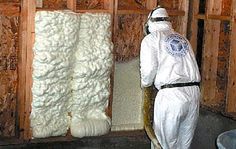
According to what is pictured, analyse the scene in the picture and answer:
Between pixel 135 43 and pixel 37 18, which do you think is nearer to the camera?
pixel 37 18

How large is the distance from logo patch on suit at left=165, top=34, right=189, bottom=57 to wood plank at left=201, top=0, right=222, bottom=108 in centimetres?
135

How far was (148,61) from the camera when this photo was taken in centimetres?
320

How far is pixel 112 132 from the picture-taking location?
438 centimetres

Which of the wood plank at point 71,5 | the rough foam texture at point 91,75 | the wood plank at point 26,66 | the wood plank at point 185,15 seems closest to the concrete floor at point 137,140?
the rough foam texture at point 91,75

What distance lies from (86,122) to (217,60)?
160cm

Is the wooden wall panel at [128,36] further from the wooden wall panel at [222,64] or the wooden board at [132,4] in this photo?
the wooden wall panel at [222,64]

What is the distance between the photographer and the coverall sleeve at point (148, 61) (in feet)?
10.5

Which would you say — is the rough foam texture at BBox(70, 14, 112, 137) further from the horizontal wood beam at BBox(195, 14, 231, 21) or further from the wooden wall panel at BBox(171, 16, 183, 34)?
the horizontal wood beam at BBox(195, 14, 231, 21)

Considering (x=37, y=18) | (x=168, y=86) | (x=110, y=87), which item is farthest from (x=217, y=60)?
(x=37, y=18)

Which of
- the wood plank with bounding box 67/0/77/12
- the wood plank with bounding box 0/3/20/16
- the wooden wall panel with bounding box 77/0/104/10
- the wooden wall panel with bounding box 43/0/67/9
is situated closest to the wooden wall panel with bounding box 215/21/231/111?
the wooden wall panel with bounding box 77/0/104/10

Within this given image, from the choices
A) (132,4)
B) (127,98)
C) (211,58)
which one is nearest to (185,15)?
(211,58)

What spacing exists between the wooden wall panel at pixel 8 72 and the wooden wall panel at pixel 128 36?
1.06m

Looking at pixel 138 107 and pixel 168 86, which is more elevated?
pixel 168 86

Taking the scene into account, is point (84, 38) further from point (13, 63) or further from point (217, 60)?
point (217, 60)
